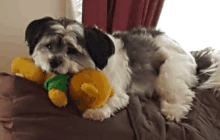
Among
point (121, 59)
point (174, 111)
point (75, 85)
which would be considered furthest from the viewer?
point (121, 59)

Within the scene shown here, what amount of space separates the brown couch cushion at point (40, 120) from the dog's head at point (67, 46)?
0.19m

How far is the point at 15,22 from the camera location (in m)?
1.93

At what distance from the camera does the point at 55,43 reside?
1148mm

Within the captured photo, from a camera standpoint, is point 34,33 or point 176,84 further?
point 176,84

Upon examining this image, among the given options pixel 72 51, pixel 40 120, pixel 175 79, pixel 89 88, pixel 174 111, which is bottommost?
pixel 174 111

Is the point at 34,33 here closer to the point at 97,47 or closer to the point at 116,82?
the point at 97,47

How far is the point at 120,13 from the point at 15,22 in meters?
1.22

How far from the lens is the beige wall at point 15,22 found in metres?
1.86

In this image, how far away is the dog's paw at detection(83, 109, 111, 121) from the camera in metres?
1.11

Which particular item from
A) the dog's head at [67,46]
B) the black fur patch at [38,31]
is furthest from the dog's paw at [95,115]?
the black fur patch at [38,31]

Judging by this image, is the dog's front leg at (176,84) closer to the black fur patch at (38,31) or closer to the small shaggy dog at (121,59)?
the small shaggy dog at (121,59)

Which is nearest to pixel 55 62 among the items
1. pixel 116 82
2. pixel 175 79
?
pixel 116 82

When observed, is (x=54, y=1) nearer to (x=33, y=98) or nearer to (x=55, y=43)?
(x=55, y=43)

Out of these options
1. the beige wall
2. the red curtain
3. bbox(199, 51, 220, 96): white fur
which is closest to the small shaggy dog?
bbox(199, 51, 220, 96): white fur
